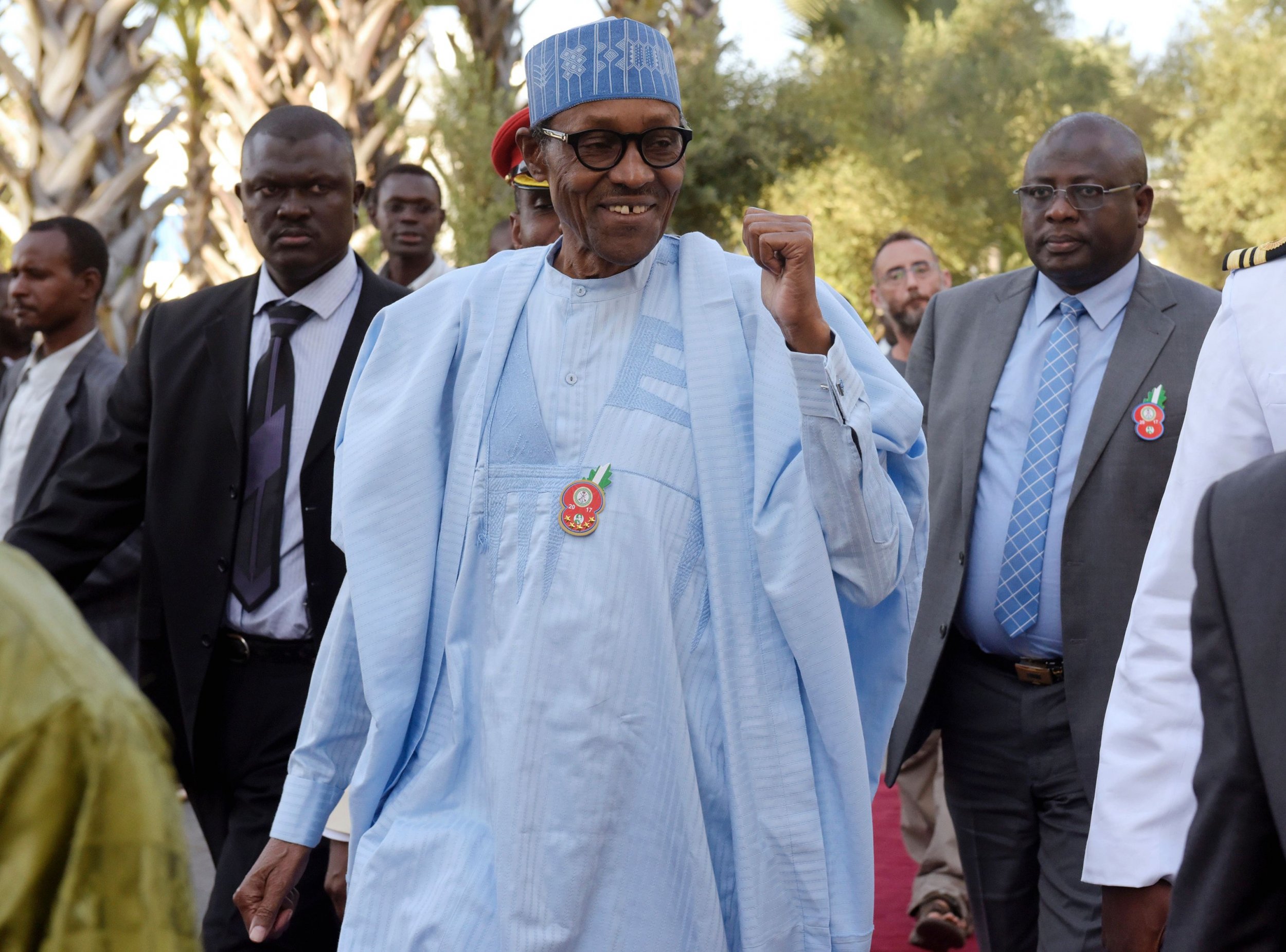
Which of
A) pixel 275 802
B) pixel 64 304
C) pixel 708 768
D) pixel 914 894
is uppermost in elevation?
pixel 64 304

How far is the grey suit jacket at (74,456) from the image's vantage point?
549 cm

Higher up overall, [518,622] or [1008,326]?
[1008,326]

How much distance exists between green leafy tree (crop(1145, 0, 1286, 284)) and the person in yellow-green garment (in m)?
31.0

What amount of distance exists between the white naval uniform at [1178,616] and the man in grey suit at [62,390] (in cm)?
375

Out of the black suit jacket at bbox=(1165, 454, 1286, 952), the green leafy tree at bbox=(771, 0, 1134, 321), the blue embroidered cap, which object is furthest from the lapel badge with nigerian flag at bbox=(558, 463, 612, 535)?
the green leafy tree at bbox=(771, 0, 1134, 321)

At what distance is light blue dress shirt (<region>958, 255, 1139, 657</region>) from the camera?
4.13 metres

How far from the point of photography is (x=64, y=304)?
618 centimetres

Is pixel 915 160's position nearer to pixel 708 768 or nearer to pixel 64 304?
pixel 64 304

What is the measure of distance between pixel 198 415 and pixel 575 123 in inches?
71.1

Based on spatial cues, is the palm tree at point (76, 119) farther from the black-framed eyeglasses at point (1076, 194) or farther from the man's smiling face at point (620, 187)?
the man's smiling face at point (620, 187)

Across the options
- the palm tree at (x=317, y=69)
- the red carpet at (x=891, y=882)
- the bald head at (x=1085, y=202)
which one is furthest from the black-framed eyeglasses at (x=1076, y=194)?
the palm tree at (x=317, y=69)

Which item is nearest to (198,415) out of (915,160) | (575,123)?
(575,123)

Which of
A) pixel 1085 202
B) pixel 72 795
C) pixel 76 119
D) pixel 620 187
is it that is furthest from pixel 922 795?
pixel 72 795

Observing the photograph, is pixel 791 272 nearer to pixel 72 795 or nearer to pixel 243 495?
pixel 72 795
